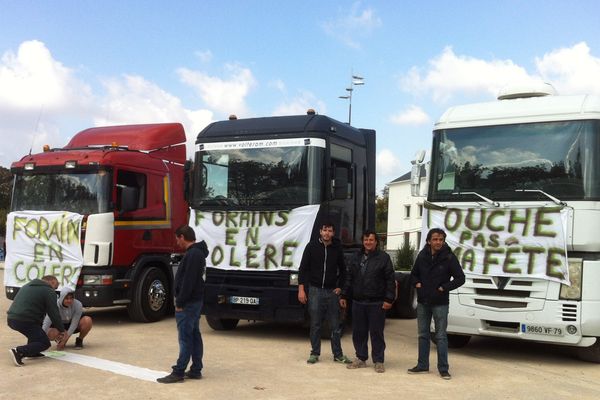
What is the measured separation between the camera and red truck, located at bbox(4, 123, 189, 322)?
10.6m

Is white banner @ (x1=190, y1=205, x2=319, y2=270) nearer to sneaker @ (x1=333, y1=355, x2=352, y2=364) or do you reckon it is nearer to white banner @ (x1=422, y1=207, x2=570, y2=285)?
sneaker @ (x1=333, y1=355, x2=352, y2=364)

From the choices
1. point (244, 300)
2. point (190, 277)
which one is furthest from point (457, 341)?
point (190, 277)

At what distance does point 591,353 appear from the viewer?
8492 millimetres

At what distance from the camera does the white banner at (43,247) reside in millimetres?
10555

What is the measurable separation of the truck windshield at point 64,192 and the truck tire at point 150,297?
1.55m

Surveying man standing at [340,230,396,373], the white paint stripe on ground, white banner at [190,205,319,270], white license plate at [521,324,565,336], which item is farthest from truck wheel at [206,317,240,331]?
white license plate at [521,324,565,336]

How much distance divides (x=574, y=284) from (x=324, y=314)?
3.14 meters

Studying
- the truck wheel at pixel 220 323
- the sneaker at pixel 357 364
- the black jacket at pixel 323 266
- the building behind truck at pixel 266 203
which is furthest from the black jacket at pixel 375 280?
the truck wheel at pixel 220 323

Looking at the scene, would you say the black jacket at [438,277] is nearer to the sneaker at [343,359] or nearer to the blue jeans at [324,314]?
the blue jeans at [324,314]

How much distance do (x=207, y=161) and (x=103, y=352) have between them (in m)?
3.37

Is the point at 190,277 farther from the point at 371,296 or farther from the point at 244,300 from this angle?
the point at 244,300

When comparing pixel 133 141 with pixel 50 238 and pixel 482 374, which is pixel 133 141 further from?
pixel 482 374

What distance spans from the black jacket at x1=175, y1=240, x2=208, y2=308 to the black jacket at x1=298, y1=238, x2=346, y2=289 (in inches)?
68.3

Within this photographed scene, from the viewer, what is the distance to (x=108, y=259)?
10688mm
